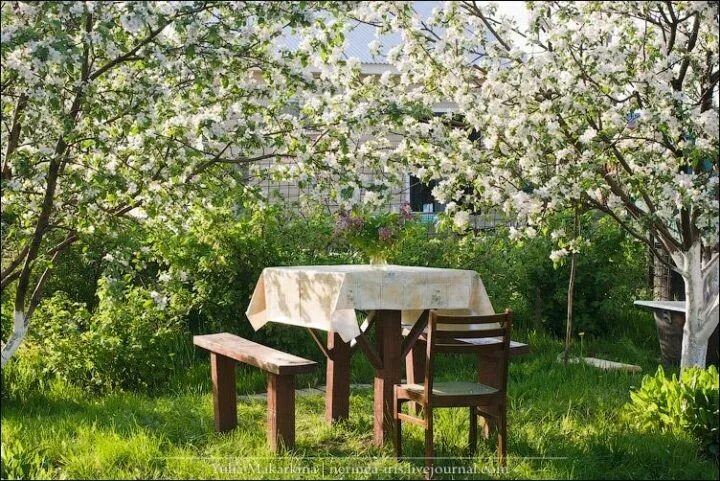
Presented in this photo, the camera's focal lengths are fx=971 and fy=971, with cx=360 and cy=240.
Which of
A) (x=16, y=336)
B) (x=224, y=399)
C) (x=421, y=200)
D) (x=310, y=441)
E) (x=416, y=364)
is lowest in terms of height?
(x=310, y=441)

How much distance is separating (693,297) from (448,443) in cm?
211

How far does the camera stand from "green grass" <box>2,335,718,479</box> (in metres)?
5.10

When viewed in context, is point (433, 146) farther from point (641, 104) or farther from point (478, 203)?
point (641, 104)

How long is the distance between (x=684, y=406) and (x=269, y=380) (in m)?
2.42

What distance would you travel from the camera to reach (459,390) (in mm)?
5301

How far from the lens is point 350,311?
17.9 feet

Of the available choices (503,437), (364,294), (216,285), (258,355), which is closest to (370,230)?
(364,294)

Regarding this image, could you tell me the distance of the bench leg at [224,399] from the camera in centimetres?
598

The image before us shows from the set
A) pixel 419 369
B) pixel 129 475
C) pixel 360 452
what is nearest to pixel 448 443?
pixel 360 452

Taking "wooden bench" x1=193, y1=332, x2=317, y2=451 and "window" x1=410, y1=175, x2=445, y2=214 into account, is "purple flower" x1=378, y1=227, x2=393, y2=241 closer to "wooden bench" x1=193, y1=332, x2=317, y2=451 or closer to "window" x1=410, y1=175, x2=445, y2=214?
"wooden bench" x1=193, y1=332, x2=317, y2=451

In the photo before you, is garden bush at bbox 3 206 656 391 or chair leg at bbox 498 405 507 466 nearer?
chair leg at bbox 498 405 507 466

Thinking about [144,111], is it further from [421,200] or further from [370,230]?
[421,200]

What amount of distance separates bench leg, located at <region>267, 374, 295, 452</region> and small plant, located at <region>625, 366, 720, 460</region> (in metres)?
2.19

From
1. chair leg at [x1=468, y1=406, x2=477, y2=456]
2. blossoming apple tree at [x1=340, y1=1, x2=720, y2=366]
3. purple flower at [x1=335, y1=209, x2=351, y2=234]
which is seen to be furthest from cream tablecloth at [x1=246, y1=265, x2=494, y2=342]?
blossoming apple tree at [x1=340, y1=1, x2=720, y2=366]
